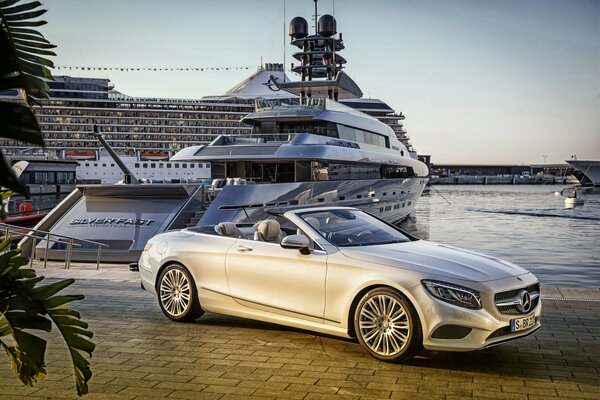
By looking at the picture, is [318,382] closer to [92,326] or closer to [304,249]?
[304,249]

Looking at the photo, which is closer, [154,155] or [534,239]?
[534,239]

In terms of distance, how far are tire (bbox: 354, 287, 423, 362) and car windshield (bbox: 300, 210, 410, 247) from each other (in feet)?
2.78

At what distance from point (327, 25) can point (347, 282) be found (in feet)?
173

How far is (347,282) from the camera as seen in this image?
613cm

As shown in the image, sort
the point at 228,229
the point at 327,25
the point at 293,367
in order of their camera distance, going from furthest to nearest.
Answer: the point at 327,25 → the point at 228,229 → the point at 293,367

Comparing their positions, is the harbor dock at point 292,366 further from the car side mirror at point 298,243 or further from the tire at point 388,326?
the car side mirror at point 298,243

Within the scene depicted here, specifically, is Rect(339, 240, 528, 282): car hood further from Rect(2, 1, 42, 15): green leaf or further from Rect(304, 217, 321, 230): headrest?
Rect(2, 1, 42, 15): green leaf

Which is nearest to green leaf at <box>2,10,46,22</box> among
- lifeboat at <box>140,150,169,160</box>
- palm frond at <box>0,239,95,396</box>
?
palm frond at <box>0,239,95,396</box>

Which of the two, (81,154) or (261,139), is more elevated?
(261,139)

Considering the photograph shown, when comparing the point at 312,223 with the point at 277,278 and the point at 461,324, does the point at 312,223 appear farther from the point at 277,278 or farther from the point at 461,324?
the point at 461,324

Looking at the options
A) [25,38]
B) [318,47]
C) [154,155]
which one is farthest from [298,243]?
[154,155]

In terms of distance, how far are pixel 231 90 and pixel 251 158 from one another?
72421mm

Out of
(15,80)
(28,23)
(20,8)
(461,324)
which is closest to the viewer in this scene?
(15,80)

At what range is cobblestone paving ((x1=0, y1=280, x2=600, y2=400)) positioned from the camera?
4945 millimetres
